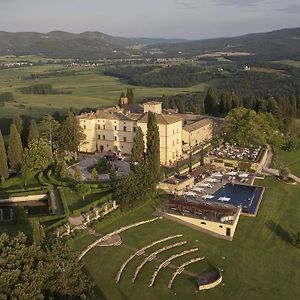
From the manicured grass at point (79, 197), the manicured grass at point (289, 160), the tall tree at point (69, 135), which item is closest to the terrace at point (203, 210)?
the manicured grass at point (79, 197)

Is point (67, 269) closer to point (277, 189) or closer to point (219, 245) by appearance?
point (219, 245)

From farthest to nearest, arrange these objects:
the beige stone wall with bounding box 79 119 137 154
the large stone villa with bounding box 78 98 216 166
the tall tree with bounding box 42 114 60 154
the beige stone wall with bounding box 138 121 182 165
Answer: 1. the beige stone wall with bounding box 79 119 137 154
2. the tall tree with bounding box 42 114 60 154
3. the large stone villa with bounding box 78 98 216 166
4. the beige stone wall with bounding box 138 121 182 165

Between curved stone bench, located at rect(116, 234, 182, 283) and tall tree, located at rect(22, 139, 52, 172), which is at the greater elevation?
tall tree, located at rect(22, 139, 52, 172)

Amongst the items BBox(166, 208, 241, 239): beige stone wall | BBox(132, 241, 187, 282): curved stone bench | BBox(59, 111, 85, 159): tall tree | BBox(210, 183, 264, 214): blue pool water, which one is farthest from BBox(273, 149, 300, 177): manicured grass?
BBox(59, 111, 85, 159): tall tree

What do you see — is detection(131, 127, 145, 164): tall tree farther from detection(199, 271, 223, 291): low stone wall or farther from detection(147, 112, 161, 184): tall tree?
detection(199, 271, 223, 291): low stone wall

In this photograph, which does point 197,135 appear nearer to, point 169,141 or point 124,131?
point 169,141

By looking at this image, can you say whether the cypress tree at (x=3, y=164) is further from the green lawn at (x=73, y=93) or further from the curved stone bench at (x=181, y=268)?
the green lawn at (x=73, y=93)
